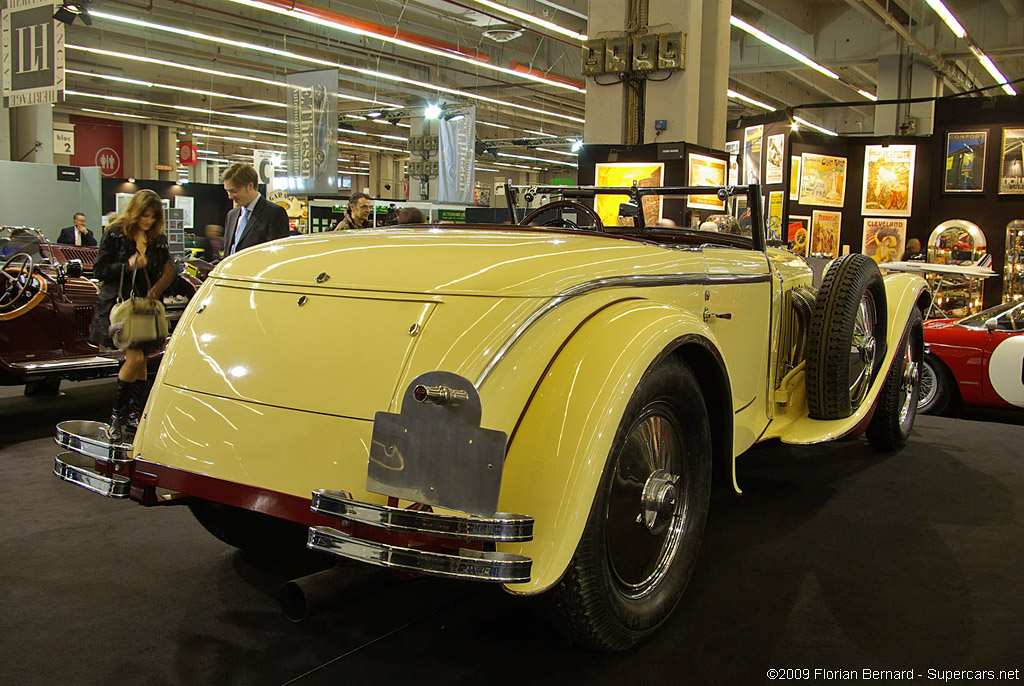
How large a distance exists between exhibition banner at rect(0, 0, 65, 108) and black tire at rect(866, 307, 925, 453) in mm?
6956

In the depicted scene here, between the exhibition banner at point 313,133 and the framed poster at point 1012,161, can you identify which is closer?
the exhibition banner at point 313,133

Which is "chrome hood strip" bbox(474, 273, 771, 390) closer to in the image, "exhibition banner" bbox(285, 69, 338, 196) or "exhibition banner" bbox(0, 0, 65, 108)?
"exhibition banner" bbox(0, 0, 65, 108)

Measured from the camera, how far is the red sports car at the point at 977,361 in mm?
6027

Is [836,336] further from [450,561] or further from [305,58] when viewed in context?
[305,58]

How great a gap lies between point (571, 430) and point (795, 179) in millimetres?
10656

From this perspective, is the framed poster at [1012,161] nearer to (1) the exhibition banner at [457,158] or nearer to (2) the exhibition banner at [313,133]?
(1) the exhibition banner at [457,158]

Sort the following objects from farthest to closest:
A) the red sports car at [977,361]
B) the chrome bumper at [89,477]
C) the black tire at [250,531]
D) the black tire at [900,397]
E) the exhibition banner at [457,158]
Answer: the exhibition banner at [457,158]
the red sports car at [977,361]
the black tire at [900,397]
the black tire at [250,531]
the chrome bumper at [89,477]

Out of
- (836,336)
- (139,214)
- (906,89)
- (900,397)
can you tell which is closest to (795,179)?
(906,89)

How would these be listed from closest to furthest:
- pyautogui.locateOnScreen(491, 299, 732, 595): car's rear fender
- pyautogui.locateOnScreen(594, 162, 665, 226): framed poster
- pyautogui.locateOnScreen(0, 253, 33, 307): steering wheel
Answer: pyautogui.locateOnScreen(491, 299, 732, 595): car's rear fender
pyautogui.locateOnScreen(0, 253, 33, 307): steering wheel
pyautogui.locateOnScreen(594, 162, 665, 226): framed poster

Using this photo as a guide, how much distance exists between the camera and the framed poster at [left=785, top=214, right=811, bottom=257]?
11.7 meters

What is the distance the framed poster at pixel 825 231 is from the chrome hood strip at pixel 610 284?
30.8 feet

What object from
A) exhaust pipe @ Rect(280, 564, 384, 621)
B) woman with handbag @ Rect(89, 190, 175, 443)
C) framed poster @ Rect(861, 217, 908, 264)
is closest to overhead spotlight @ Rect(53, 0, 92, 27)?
woman with handbag @ Rect(89, 190, 175, 443)

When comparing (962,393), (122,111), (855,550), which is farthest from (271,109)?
(855,550)

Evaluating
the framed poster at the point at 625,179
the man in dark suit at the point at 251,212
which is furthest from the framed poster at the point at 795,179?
the man in dark suit at the point at 251,212
